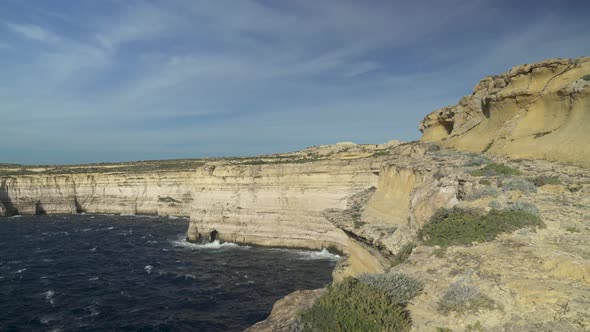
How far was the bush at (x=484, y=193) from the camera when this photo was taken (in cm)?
1156

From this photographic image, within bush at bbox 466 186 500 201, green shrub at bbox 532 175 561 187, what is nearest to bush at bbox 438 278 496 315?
bush at bbox 466 186 500 201

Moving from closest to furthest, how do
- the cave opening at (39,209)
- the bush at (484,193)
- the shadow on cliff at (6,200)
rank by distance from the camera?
the bush at (484,193) < the shadow on cliff at (6,200) < the cave opening at (39,209)

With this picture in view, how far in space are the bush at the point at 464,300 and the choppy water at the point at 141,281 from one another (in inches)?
642

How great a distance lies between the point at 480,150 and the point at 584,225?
15.4 m

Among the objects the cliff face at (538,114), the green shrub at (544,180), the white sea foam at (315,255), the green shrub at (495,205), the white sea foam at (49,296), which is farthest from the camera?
the white sea foam at (315,255)

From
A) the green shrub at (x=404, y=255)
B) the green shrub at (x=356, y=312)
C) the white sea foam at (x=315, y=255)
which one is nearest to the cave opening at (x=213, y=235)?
the white sea foam at (x=315, y=255)

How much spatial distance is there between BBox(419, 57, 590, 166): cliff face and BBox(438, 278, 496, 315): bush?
12.4 m

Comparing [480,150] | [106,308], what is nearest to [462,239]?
[480,150]

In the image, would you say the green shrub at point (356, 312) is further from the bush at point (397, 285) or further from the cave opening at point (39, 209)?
the cave opening at point (39, 209)

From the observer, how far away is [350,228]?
17500 mm

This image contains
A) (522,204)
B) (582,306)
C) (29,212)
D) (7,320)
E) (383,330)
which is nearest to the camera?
(582,306)

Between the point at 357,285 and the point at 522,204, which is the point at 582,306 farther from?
the point at 522,204

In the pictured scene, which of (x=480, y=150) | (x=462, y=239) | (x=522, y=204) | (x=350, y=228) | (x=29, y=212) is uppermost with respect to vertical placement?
(x=480, y=150)

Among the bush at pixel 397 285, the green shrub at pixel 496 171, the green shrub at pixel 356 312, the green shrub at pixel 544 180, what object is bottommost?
the green shrub at pixel 356 312
